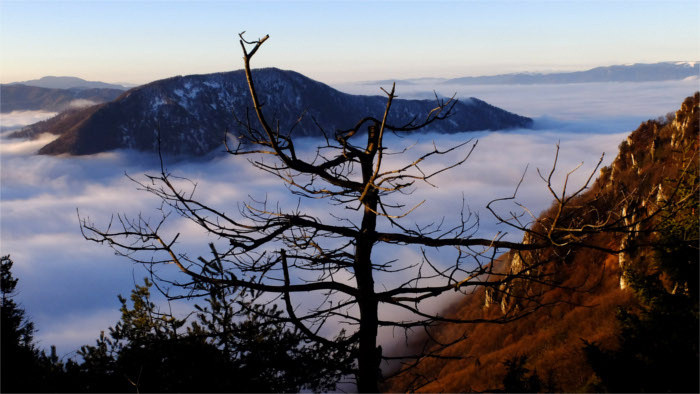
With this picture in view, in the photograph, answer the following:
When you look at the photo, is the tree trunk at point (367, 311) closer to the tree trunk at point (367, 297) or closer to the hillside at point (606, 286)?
the tree trunk at point (367, 297)

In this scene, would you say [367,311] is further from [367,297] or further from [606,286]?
[606,286]

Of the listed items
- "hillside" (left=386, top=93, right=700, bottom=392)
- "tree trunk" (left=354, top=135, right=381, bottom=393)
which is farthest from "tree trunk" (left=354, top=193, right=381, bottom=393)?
"hillside" (left=386, top=93, right=700, bottom=392)

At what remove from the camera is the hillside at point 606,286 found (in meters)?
4.36

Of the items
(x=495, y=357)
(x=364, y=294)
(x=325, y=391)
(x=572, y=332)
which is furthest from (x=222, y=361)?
(x=495, y=357)

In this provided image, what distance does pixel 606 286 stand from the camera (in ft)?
173

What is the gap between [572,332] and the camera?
156 ft

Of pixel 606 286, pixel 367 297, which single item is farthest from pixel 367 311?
pixel 606 286

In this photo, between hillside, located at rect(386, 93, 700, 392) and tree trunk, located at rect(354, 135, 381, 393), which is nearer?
hillside, located at rect(386, 93, 700, 392)

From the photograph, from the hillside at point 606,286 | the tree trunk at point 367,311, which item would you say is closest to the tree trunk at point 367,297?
the tree trunk at point 367,311

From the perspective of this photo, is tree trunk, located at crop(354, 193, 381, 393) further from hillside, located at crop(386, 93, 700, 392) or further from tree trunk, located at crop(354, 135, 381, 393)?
hillside, located at crop(386, 93, 700, 392)

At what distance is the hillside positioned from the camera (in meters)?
4.36

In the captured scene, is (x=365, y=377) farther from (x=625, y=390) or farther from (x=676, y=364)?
(x=676, y=364)

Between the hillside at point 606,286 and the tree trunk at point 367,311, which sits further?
the tree trunk at point 367,311

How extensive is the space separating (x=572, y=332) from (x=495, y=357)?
11.2 m
